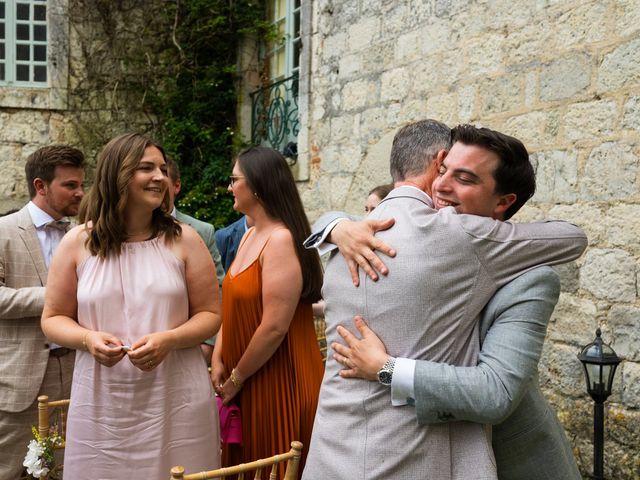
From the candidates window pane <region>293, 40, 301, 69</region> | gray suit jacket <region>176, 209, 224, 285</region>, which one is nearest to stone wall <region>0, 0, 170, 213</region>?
window pane <region>293, 40, 301, 69</region>

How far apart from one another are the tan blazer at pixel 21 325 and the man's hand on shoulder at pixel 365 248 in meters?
2.00

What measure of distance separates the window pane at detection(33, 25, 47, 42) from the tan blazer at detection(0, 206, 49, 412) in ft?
19.5

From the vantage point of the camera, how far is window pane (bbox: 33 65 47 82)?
8.38m

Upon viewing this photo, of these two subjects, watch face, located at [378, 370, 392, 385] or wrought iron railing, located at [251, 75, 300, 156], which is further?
wrought iron railing, located at [251, 75, 300, 156]

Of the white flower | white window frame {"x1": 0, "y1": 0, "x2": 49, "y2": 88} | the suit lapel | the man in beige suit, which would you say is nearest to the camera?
the white flower

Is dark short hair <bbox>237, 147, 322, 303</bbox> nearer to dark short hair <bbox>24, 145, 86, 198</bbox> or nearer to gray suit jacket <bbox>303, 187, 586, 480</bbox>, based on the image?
dark short hair <bbox>24, 145, 86, 198</bbox>

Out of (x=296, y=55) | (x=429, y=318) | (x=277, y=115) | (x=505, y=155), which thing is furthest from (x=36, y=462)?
(x=296, y=55)

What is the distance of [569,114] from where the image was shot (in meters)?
3.84

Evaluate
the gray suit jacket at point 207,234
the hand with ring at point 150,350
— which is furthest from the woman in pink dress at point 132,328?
the gray suit jacket at point 207,234

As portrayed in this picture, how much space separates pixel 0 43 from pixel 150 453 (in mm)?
7519

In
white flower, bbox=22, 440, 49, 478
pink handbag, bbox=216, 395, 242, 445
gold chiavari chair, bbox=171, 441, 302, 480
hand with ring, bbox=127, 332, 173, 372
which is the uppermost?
hand with ring, bbox=127, 332, 173, 372

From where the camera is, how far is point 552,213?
393 centimetres

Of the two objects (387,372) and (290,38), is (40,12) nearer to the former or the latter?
(290,38)

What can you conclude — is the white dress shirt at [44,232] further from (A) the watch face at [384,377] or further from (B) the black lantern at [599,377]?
(B) the black lantern at [599,377]
